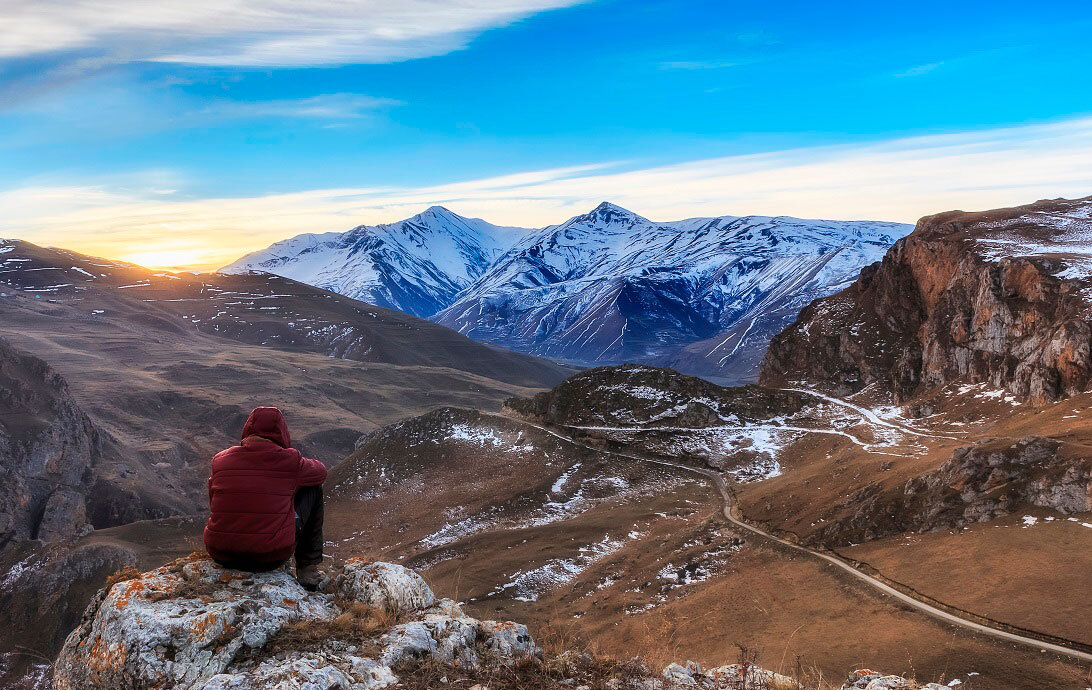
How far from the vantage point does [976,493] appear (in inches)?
1069

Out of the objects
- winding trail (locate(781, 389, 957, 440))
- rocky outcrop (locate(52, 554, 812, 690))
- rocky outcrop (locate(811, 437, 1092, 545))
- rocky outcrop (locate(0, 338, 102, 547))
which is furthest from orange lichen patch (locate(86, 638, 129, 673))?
rocky outcrop (locate(0, 338, 102, 547))

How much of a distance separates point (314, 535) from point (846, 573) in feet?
73.9

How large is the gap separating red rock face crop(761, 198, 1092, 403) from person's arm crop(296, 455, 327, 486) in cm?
4558

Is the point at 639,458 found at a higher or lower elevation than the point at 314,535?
lower

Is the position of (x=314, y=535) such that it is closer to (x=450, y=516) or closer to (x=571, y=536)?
(x=571, y=536)

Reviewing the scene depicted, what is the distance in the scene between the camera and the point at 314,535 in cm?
865

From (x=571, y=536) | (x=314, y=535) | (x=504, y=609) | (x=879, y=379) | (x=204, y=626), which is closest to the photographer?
(x=204, y=626)

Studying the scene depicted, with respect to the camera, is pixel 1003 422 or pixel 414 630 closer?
pixel 414 630

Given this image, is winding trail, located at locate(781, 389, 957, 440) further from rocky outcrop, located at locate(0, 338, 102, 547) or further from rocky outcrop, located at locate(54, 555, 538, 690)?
rocky outcrop, located at locate(0, 338, 102, 547)

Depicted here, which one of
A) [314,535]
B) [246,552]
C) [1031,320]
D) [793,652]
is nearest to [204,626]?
[246,552]

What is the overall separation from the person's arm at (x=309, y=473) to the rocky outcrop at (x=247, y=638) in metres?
1.13

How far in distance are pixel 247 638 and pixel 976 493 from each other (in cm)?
2827

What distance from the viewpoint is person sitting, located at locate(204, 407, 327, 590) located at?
7.68 metres

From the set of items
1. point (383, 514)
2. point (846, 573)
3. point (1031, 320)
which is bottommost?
point (383, 514)
